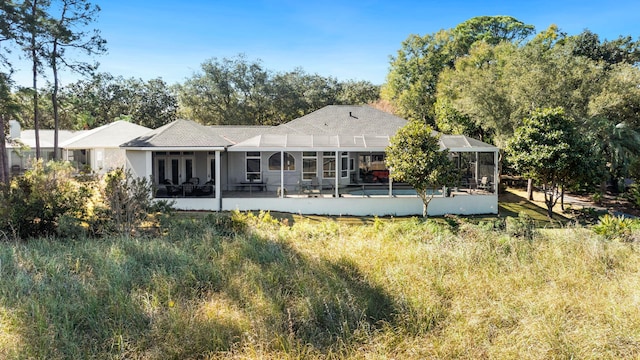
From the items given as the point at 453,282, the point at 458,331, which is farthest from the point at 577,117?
the point at 458,331

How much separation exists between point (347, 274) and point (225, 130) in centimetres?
1866

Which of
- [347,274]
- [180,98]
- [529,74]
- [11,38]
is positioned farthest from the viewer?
[180,98]

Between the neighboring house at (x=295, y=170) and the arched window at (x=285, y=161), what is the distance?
6 centimetres

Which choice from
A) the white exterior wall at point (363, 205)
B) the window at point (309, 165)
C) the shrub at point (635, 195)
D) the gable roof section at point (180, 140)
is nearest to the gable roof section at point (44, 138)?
the gable roof section at point (180, 140)

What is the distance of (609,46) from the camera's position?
102 feet

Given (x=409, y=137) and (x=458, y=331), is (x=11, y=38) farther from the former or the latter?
(x=458, y=331)

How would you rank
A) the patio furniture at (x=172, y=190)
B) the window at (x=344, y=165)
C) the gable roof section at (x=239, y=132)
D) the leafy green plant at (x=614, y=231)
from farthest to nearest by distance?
the window at (x=344, y=165), the gable roof section at (x=239, y=132), the patio furniture at (x=172, y=190), the leafy green plant at (x=614, y=231)

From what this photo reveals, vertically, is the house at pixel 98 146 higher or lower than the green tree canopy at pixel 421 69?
lower

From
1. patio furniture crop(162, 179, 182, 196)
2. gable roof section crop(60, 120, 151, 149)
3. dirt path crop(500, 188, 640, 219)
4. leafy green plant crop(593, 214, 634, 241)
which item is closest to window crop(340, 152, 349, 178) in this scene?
dirt path crop(500, 188, 640, 219)

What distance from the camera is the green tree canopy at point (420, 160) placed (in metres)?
14.5

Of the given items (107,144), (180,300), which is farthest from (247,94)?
(180,300)

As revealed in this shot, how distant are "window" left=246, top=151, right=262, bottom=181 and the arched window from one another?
0.70m

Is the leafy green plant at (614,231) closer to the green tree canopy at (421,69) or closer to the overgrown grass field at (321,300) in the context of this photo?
the overgrown grass field at (321,300)

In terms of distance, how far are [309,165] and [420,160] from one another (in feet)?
28.4
